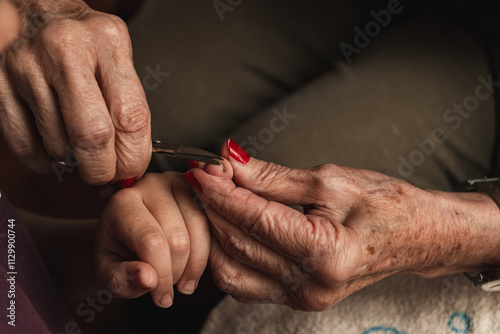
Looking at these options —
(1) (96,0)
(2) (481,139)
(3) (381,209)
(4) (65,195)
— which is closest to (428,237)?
(3) (381,209)

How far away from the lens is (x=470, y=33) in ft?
2.96

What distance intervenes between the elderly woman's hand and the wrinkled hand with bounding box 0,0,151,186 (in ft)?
0.38

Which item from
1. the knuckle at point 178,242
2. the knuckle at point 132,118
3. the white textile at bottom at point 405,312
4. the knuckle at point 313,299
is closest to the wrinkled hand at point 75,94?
the knuckle at point 132,118

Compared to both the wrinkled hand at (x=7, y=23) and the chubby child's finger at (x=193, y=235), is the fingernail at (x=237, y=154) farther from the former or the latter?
the wrinkled hand at (x=7, y=23)

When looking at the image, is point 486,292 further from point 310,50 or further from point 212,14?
point 212,14

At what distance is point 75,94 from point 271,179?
292mm

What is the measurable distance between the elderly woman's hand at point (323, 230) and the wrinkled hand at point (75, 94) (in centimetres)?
12

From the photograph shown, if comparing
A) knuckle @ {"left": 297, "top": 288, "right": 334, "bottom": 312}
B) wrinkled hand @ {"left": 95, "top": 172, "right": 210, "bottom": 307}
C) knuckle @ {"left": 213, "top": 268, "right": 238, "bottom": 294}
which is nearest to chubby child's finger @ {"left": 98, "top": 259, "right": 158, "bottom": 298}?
wrinkled hand @ {"left": 95, "top": 172, "right": 210, "bottom": 307}

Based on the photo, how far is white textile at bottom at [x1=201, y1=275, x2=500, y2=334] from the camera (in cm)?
76

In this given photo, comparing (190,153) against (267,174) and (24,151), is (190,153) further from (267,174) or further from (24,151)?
(24,151)

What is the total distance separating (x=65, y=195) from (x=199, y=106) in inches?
28.1

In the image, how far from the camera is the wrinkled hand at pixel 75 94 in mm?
564

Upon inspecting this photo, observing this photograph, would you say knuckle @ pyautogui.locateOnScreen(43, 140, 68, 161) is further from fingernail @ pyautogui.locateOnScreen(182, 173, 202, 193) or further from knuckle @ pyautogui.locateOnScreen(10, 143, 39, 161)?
fingernail @ pyautogui.locateOnScreen(182, 173, 202, 193)

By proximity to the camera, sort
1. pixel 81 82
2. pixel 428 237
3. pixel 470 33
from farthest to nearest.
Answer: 1. pixel 470 33
2. pixel 428 237
3. pixel 81 82
